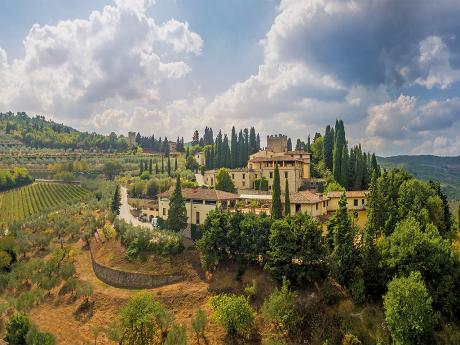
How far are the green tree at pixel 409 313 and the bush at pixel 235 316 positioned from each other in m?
10.9

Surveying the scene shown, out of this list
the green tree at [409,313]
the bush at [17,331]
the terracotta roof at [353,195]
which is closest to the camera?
the green tree at [409,313]

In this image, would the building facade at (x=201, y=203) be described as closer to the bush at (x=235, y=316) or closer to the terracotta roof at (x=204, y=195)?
the terracotta roof at (x=204, y=195)

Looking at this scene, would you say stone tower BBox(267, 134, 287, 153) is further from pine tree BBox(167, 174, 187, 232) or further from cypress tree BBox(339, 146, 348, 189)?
pine tree BBox(167, 174, 187, 232)

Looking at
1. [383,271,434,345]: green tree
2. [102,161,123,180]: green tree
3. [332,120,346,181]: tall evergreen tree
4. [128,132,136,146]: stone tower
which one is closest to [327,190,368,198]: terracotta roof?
[332,120,346,181]: tall evergreen tree

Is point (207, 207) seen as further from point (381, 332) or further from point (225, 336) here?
point (381, 332)

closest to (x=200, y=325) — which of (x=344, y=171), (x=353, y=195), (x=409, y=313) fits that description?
(x=409, y=313)

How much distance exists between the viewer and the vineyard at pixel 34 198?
255 ft

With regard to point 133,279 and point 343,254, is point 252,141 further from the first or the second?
point 343,254

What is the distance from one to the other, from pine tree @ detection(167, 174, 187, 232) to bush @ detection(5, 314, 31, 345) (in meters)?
18.9

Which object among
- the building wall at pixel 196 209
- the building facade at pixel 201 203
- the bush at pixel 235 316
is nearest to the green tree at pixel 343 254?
the bush at pixel 235 316

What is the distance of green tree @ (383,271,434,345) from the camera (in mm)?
24000

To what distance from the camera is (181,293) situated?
37.0 metres

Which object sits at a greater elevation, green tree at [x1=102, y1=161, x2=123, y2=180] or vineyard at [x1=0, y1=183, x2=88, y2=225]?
green tree at [x1=102, y1=161, x2=123, y2=180]

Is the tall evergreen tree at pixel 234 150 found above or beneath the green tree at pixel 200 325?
above
